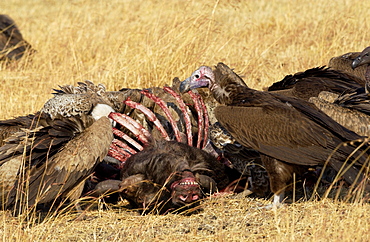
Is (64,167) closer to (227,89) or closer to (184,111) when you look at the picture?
(184,111)

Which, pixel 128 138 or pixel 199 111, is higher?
pixel 199 111

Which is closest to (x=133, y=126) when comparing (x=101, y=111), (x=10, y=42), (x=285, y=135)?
(x=101, y=111)

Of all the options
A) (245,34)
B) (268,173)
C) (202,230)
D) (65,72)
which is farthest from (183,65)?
(202,230)

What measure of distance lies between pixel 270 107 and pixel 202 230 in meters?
1.16

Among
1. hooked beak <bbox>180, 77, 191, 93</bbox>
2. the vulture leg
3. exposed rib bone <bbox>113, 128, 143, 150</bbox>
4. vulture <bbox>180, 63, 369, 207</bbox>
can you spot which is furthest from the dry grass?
hooked beak <bbox>180, 77, 191, 93</bbox>

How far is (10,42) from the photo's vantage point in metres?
9.92

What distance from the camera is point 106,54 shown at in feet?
30.0

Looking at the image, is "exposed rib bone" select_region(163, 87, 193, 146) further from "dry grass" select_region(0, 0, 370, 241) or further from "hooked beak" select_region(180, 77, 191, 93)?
"dry grass" select_region(0, 0, 370, 241)

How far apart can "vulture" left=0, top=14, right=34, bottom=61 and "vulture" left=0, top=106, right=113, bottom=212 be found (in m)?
4.67

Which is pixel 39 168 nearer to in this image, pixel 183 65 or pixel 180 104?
pixel 180 104

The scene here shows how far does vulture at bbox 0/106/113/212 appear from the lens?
4.56 meters

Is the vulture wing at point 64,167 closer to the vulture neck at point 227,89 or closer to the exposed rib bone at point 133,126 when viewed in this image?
the exposed rib bone at point 133,126

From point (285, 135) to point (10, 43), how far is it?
6.61m

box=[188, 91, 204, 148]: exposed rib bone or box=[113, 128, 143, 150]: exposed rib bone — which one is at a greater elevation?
A: box=[188, 91, 204, 148]: exposed rib bone
